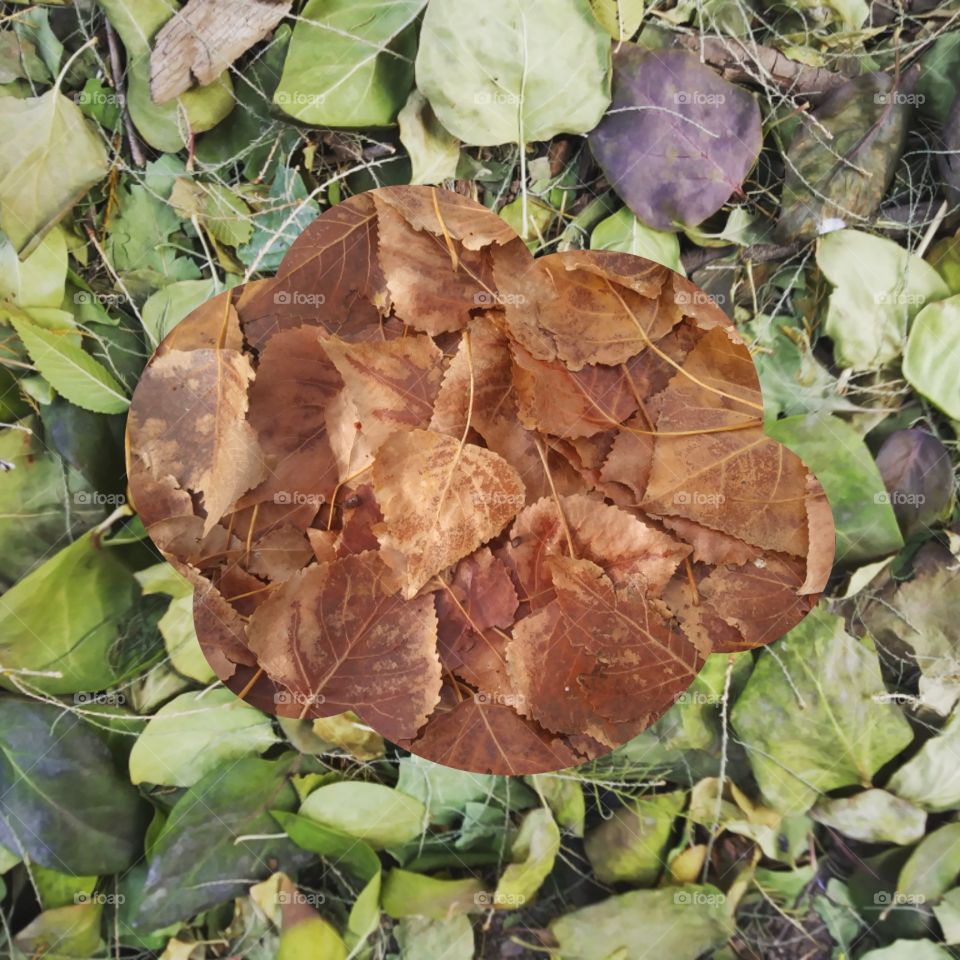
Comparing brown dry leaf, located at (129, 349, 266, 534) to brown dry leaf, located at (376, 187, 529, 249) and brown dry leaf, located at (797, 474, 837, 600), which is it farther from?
brown dry leaf, located at (797, 474, 837, 600)

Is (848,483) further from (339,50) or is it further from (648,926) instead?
(339,50)

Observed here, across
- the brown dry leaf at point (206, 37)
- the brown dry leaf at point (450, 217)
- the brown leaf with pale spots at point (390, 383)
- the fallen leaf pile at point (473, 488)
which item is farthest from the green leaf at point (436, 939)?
the brown dry leaf at point (206, 37)

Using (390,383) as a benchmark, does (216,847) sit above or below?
below

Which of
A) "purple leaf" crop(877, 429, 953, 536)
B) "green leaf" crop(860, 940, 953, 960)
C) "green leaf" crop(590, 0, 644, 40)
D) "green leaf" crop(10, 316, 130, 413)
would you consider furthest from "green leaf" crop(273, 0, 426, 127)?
"green leaf" crop(860, 940, 953, 960)

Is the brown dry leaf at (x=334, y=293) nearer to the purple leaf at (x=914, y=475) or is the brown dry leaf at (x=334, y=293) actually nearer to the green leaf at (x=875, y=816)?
the purple leaf at (x=914, y=475)

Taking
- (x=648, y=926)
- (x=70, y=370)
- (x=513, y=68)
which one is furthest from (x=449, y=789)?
(x=513, y=68)

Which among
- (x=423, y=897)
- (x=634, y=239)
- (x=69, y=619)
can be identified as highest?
(x=634, y=239)

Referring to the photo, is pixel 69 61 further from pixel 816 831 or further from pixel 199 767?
pixel 816 831
